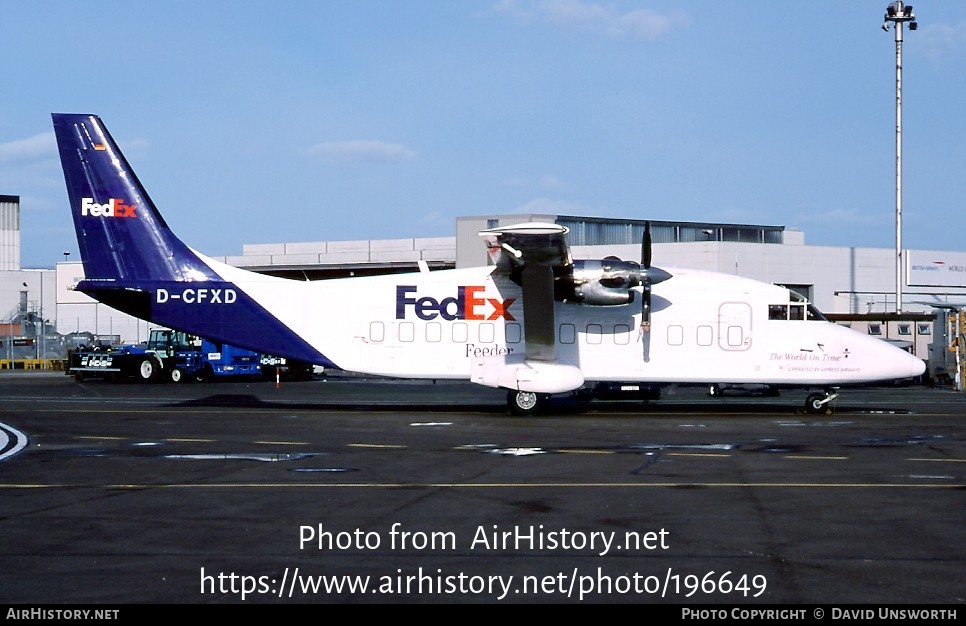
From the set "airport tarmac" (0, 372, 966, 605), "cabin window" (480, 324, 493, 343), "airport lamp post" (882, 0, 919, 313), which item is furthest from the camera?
"airport lamp post" (882, 0, 919, 313)

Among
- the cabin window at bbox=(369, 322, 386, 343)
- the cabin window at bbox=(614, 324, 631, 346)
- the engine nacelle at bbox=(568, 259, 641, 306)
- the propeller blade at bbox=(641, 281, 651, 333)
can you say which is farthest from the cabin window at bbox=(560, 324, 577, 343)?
the cabin window at bbox=(369, 322, 386, 343)

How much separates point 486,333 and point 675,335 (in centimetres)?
484

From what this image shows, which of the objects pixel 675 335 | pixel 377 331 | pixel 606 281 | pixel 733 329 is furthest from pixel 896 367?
pixel 377 331

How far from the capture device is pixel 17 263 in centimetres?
9812

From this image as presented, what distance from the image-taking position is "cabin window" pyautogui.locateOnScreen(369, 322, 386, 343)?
87.6 feet

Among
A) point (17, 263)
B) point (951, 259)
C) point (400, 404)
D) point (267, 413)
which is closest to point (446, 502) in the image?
point (267, 413)

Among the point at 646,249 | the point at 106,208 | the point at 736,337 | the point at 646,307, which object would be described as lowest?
the point at 736,337

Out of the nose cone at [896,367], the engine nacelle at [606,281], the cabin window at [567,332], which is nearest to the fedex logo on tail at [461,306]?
the cabin window at [567,332]

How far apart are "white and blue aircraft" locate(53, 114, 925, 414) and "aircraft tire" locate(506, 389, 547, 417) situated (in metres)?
0.03

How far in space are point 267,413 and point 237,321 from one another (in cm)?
253

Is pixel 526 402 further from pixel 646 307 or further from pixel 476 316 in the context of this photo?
pixel 646 307

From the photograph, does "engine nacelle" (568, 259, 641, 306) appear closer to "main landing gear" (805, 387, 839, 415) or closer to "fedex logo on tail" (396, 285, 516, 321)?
"fedex logo on tail" (396, 285, 516, 321)

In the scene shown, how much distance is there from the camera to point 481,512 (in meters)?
11.6

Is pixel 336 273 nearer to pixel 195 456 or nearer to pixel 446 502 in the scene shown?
pixel 195 456
